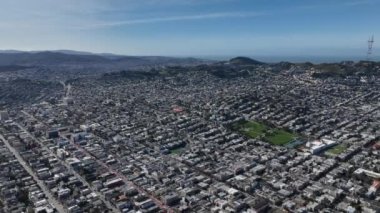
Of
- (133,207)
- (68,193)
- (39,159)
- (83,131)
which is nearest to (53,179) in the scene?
(68,193)

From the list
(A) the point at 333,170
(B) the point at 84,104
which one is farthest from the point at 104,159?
(B) the point at 84,104

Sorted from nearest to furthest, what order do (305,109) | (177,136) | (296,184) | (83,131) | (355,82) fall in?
(296,184)
(177,136)
(83,131)
(305,109)
(355,82)

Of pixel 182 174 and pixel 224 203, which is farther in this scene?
pixel 182 174

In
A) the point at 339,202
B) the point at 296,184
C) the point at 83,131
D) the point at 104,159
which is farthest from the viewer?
the point at 83,131

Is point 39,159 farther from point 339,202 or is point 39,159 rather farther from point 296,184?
point 339,202

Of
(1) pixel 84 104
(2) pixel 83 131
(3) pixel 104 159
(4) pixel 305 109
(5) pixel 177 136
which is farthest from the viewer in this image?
(1) pixel 84 104

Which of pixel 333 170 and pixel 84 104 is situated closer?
pixel 333 170

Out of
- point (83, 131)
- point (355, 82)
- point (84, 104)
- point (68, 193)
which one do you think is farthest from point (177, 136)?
point (355, 82)

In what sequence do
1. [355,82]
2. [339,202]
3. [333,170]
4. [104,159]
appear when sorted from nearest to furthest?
1. [339,202]
2. [333,170]
3. [104,159]
4. [355,82]

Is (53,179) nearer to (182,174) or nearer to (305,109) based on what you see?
(182,174)
